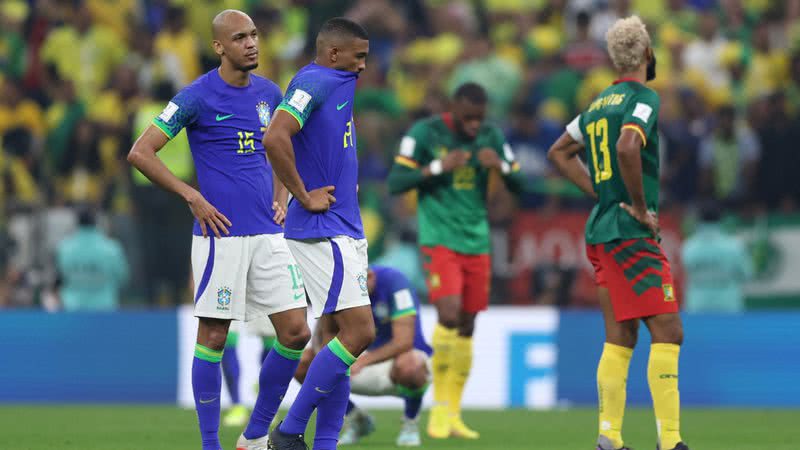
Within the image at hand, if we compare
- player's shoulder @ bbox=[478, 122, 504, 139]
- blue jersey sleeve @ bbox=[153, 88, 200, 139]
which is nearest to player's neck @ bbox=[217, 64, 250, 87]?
blue jersey sleeve @ bbox=[153, 88, 200, 139]

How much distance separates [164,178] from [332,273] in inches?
44.2

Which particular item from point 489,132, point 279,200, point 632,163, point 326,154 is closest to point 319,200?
point 326,154

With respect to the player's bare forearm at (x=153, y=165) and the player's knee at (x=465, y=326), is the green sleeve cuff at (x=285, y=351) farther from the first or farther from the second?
the player's knee at (x=465, y=326)

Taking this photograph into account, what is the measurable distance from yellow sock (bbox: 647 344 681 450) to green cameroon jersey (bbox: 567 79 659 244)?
28.4 inches

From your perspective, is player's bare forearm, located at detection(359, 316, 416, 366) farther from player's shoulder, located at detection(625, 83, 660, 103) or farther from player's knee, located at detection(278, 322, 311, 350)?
player's shoulder, located at detection(625, 83, 660, 103)

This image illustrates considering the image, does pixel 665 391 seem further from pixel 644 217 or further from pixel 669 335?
pixel 644 217

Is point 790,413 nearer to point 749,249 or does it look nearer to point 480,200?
point 749,249

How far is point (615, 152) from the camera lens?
832 cm

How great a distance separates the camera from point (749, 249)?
1603cm

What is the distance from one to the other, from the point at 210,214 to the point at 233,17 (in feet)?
4.01

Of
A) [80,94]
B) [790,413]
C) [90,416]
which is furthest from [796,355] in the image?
[80,94]

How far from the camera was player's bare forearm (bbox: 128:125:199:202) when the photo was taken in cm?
788

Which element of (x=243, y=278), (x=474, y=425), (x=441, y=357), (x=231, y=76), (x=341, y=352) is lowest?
(x=474, y=425)

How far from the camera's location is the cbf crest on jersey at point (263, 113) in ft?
27.2
